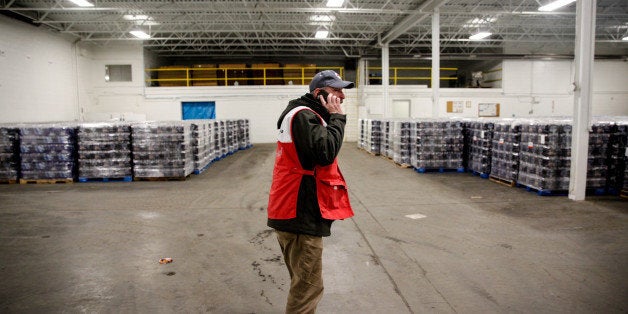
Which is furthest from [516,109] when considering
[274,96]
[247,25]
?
[247,25]

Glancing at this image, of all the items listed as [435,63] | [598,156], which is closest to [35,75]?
[435,63]

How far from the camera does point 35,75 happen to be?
16.9 metres

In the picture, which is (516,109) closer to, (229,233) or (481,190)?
(481,190)

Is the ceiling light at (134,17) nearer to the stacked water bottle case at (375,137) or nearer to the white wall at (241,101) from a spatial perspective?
the white wall at (241,101)

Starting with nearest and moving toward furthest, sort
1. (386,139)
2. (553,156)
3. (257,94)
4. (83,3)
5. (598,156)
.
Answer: (553,156) < (598,156) < (83,3) < (386,139) < (257,94)

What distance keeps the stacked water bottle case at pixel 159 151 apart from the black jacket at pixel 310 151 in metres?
8.53

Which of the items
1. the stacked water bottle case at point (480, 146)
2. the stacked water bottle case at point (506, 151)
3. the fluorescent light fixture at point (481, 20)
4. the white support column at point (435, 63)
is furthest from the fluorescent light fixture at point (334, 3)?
the stacked water bottle case at point (506, 151)

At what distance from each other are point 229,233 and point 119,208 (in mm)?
2896

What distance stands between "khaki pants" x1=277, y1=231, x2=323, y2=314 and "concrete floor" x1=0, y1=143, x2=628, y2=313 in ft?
3.66

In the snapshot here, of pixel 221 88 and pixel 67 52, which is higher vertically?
pixel 67 52

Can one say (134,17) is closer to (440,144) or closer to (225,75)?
(225,75)

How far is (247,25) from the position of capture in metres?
20.5

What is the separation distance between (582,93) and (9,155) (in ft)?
43.2

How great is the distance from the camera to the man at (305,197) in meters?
2.35
